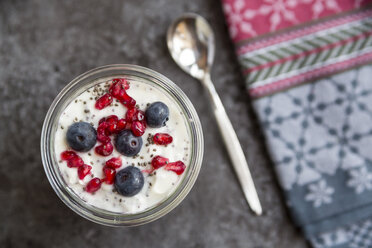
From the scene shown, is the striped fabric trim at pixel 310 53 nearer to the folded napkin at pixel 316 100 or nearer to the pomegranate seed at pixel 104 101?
the folded napkin at pixel 316 100

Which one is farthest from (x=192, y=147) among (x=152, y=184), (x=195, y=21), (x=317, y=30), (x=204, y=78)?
(x=317, y=30)

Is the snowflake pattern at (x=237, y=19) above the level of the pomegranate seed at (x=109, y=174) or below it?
above

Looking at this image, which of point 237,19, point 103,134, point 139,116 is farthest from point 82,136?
point 237,19

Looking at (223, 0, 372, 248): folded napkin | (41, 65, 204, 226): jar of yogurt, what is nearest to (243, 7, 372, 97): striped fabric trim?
(223, 0, 372, 248): folded napkin

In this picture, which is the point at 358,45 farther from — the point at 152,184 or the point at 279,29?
the point at 152,184

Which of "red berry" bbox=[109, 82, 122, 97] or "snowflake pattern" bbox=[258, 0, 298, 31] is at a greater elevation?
"red berry" bbox=[109, 82, 122, 97]

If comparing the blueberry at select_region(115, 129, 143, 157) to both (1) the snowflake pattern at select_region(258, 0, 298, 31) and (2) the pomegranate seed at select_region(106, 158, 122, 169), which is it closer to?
(2) the pomegranate seed at select_region(106, 158, 122, 169)

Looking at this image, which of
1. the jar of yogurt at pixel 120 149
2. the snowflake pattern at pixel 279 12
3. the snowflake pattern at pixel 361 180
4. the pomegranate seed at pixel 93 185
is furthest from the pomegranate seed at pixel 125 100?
the snowflake pattern at pixel 361 180
